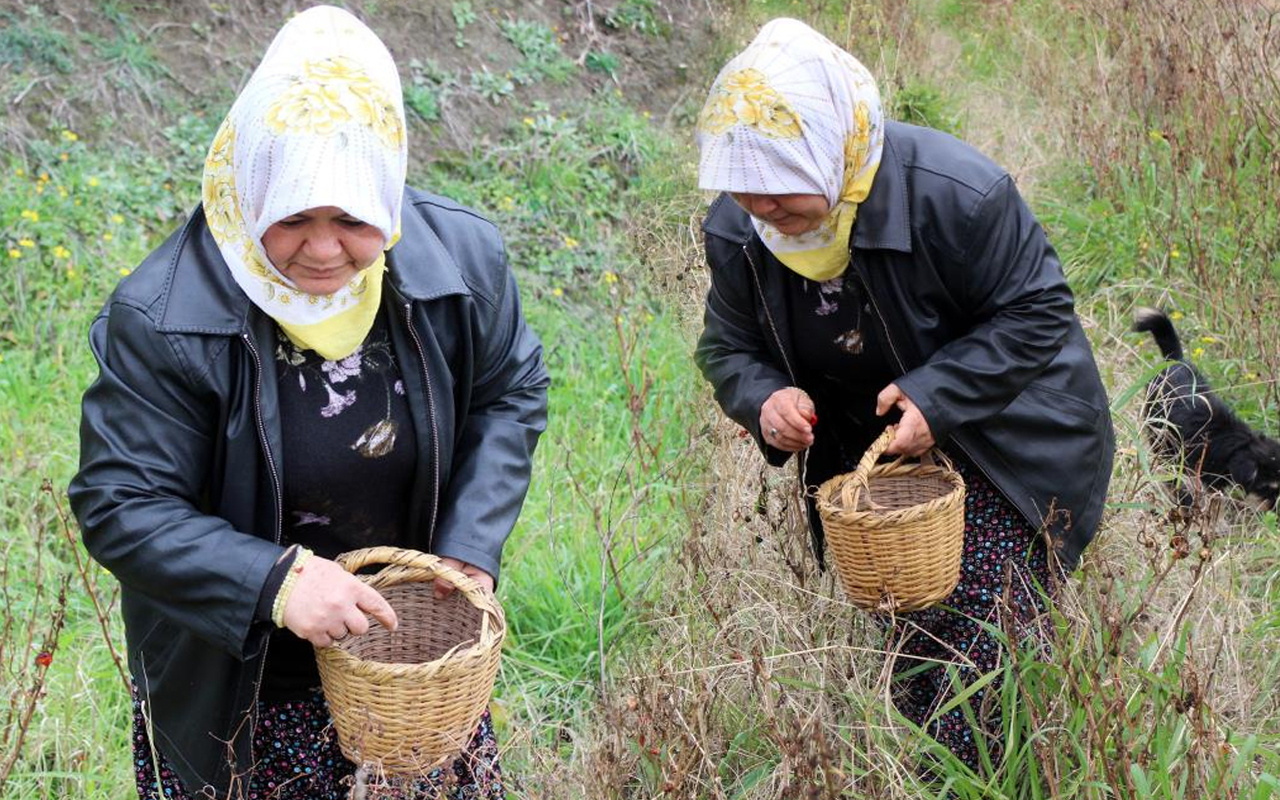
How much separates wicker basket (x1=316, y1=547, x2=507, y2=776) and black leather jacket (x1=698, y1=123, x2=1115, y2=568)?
0.86 meters

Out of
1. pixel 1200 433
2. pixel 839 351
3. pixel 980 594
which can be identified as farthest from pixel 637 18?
pixel 980 594

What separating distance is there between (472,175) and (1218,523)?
3683 mm

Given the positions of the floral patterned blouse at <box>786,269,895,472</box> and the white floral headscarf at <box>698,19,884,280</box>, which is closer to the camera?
the white floral headscarf at <box>698,19,884,280</box>

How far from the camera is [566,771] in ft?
9.41

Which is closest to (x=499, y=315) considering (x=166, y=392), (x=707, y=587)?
(x=166, y=392)

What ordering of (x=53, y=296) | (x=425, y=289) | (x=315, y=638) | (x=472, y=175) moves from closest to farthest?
(x=315, y=638), (x=425, y=289), (x=53, y=296), (x=472, y=175)

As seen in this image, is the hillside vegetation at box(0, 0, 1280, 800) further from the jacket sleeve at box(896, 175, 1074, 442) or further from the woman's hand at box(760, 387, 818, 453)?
the jacket sleeve at box(896, 175, 1074, 442)

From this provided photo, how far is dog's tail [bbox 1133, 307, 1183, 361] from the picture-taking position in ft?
14.0

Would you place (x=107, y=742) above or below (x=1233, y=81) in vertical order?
below

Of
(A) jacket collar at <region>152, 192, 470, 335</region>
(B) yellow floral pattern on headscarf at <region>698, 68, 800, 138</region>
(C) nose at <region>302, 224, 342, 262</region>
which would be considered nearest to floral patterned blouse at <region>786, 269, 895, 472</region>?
(B) yellow floral pattern on headscarf at <region>698, 68, 800, 138</region>

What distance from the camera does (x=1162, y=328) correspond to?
430 centimetres

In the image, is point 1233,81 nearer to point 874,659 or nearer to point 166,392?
point 874,659

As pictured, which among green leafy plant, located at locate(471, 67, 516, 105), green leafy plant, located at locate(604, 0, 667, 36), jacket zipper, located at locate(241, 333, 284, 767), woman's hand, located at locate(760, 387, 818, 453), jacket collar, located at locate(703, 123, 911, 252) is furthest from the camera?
green leafy plant, located at locate(604, 0, 667, 36)

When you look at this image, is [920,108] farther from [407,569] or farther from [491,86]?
[407,569]
